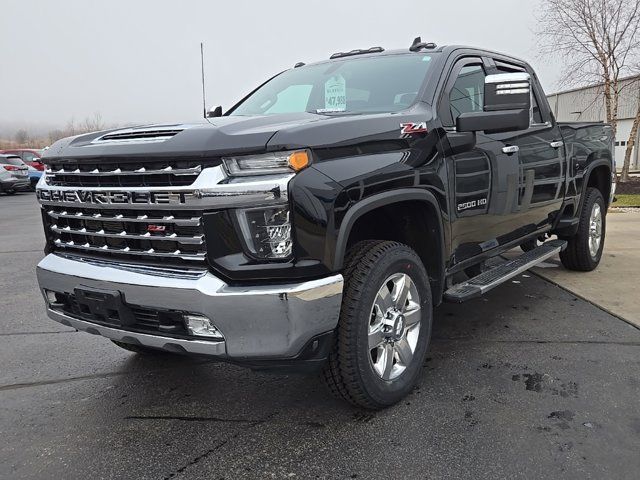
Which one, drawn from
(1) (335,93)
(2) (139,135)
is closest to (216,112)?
(1) (335,93)

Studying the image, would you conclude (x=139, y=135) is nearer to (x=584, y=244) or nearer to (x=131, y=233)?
(x=131, y=233)

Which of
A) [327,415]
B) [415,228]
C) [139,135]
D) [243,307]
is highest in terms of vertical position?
[139,135]

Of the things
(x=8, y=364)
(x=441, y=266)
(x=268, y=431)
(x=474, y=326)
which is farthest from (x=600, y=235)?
(x=8, y=364)

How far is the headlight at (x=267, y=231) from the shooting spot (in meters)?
2.33

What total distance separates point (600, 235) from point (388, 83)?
3591mm

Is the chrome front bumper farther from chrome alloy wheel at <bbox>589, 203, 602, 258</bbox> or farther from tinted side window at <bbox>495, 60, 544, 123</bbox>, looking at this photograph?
chrome alloy wheel at <bbox>589, 203, 602, 258</bbox>

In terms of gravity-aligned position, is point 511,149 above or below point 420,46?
below

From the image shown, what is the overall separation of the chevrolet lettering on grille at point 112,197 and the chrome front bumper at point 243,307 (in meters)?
0.32

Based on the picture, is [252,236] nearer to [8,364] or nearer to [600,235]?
[8,364]

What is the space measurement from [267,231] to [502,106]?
1.64 meters

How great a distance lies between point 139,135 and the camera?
266cm

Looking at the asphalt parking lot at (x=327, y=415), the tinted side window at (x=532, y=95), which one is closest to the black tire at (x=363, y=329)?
the asphalt parking lot at (x=327, y=415)

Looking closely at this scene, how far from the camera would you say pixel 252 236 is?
2346 mm

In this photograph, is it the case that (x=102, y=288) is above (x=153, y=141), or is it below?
below
